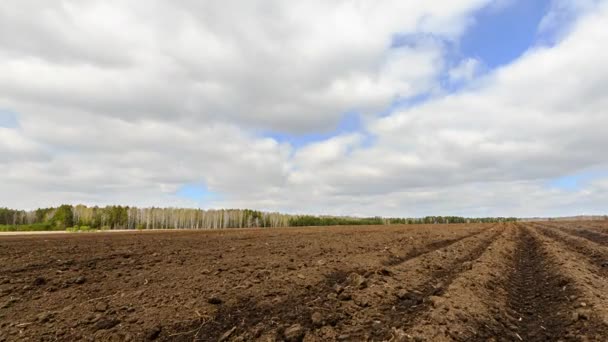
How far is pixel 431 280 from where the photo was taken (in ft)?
32.7

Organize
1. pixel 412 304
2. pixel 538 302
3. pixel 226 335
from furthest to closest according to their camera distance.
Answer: pixel 538 302, pixel 412 304, pixel 226 335

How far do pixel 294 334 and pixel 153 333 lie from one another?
227 centimetres

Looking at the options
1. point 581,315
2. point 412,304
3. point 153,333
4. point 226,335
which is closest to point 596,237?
point 581,315

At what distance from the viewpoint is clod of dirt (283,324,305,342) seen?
5574 mm

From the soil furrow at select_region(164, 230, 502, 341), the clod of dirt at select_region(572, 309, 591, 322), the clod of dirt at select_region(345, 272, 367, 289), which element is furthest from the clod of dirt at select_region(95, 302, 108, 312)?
the clod of dirt at select_region(572, 309, 591, 322)

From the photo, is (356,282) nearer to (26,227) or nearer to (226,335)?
(226,335)

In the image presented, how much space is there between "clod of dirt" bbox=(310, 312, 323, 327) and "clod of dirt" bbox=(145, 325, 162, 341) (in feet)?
8.20

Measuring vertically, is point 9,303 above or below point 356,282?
below

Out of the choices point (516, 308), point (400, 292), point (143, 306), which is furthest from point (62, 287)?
point (516, 308)

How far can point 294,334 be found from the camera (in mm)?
5660

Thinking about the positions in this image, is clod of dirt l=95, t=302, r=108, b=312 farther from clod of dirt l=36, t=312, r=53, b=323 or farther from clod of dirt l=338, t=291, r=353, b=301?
clod of dirt l=338, t=291, r=353, b=301

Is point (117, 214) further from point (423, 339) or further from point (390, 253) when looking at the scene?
point (423, 339)

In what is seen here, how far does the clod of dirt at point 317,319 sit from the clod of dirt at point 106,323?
332 cm

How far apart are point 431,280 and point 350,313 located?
413 centimetres
